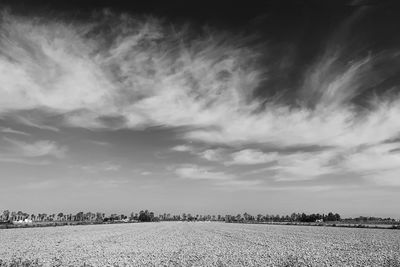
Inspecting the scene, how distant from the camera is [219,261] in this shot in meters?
27.7

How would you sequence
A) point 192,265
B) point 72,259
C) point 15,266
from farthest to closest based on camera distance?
point 72,259 < point 192,265 < point 15,266

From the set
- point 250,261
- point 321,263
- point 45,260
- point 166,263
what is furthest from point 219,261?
point 45,260

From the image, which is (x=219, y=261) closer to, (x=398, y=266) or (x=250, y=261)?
(x=250, y=261)

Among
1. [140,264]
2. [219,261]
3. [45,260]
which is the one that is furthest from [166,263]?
[45,260]

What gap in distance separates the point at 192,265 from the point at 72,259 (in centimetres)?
1131

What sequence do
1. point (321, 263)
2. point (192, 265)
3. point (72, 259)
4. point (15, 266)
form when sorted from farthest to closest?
point (72, 259)
point (321, 263)
point (192, 265)
point (15, 266)

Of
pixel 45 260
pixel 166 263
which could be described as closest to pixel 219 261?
pixel 166 263

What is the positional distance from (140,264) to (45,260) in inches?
344

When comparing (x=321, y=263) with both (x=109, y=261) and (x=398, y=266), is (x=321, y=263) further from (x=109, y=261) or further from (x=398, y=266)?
(x=109, y=261)

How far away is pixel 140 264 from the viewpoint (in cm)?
2655

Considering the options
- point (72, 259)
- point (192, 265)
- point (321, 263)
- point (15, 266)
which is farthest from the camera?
point (72, 259)

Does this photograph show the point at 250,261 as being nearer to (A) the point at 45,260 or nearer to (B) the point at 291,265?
(B) the point at 291,265

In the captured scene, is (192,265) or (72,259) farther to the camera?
(72,259)

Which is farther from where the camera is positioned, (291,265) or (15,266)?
(291,265)
